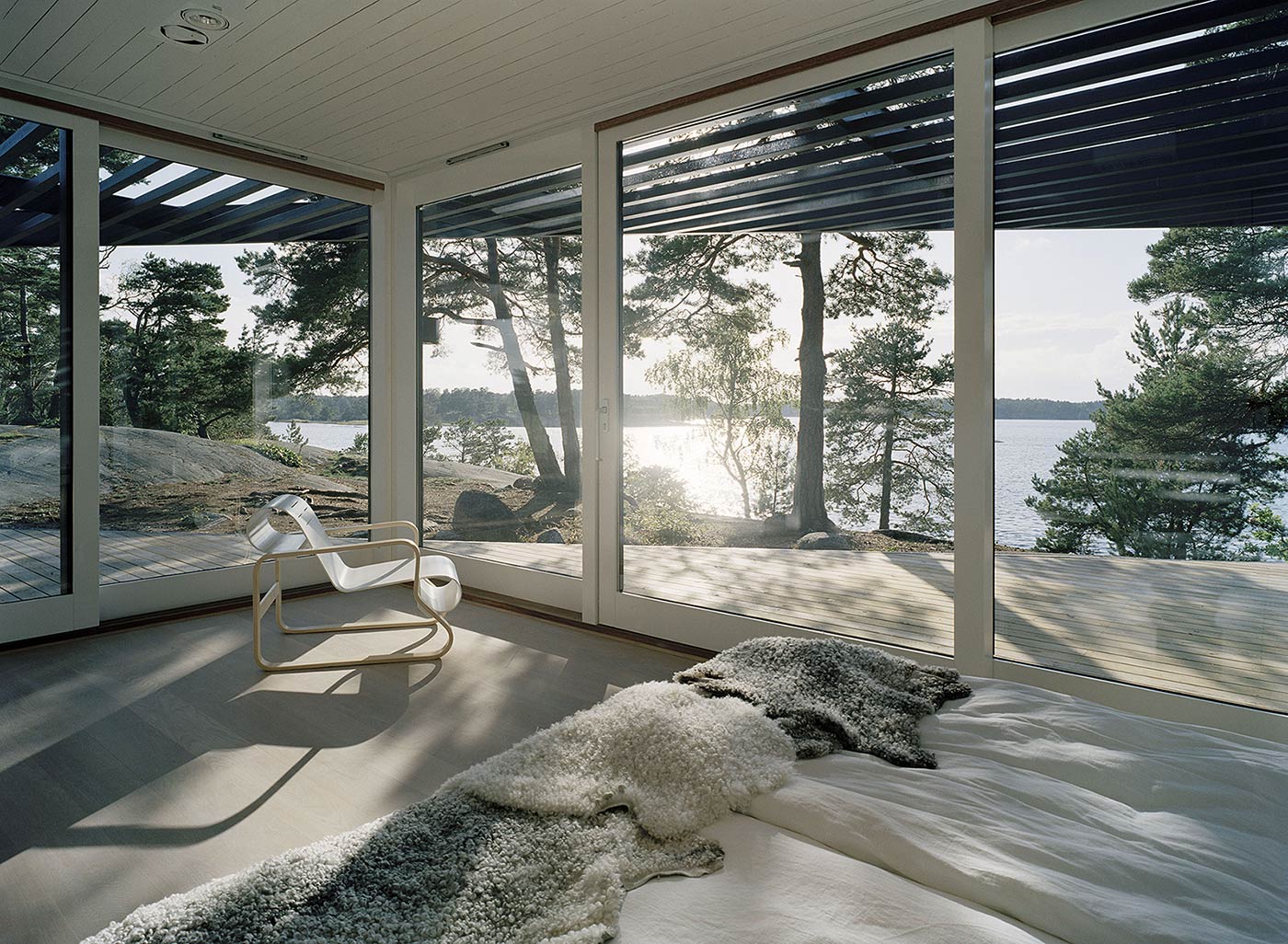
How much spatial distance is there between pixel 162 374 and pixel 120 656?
5.42ft

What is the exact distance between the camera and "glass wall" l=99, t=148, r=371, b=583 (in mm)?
4219

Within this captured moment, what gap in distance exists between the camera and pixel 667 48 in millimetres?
3428

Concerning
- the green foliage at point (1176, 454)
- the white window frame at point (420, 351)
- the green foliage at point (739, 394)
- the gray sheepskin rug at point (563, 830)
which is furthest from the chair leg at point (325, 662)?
the green foliage at point (1176, 454)

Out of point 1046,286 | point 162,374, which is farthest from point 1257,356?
point 162,374

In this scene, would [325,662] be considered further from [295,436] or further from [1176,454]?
[1176,454]

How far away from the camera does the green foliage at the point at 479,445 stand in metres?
4.76

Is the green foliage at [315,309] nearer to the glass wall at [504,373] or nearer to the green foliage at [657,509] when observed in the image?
the glass wall at [504,373]

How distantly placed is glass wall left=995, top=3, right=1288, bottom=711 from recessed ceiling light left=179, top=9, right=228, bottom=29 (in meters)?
3.15

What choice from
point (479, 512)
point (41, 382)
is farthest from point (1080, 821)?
point (41, 382)

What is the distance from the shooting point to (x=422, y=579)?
12.6 feet

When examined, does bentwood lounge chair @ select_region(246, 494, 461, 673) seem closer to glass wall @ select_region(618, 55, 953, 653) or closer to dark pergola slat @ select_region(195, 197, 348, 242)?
glass wall @ select_region(618, 55, 953, 653)

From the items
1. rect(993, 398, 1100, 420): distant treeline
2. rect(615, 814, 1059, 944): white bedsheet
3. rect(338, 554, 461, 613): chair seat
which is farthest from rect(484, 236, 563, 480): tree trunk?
rect(615, 814, 1059, 944): white bedsheet

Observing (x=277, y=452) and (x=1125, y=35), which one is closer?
(x=1125, y=35)

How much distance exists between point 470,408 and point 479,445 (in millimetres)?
256
